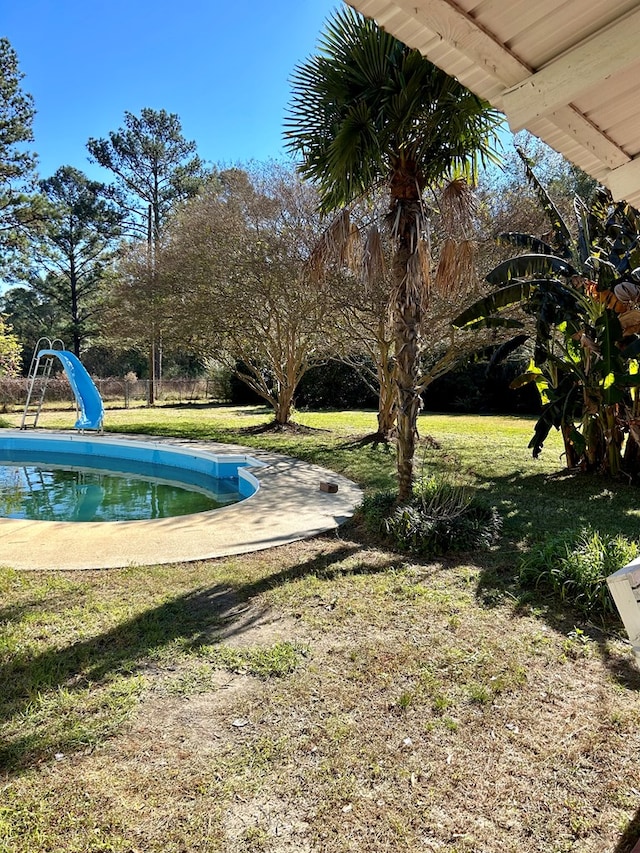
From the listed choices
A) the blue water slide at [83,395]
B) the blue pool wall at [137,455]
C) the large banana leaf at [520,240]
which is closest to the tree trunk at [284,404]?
the blue pool wall at [137,455]

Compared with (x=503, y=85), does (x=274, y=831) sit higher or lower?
lower

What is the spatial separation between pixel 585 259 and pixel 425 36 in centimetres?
749

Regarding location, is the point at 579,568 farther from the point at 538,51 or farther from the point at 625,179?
the point at 538,51

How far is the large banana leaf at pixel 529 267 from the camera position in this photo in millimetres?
7988

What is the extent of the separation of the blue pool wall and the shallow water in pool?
33 cm

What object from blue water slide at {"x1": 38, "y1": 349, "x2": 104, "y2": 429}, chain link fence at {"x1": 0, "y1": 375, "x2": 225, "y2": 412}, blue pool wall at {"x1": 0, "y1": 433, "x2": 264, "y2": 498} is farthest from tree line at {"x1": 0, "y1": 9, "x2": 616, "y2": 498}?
blue pool wall at {"x1": 0, "y1": 433, "x2": 264, "y2": 498}

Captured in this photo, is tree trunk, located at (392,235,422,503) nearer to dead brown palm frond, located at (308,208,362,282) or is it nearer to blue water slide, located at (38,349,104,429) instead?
dead brown palm frond, located at (308,208,362,282)

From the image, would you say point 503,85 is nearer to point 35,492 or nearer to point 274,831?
point 274,831

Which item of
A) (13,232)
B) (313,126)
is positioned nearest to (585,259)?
(313,126)

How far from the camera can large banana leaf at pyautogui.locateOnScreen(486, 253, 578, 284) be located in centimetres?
799

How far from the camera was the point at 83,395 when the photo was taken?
1642 cm

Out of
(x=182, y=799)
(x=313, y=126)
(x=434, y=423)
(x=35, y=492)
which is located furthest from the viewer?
(x=434, y=423)

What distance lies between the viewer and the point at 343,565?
5.32 meters

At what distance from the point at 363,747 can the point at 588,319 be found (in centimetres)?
788
